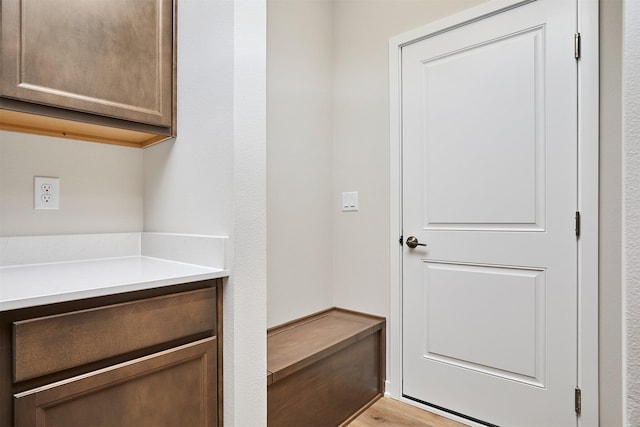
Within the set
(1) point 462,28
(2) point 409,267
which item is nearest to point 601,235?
(2) point 409,267

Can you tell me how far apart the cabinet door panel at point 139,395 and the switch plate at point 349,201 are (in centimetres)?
128

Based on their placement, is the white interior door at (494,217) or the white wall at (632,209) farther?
the white interior door at (494,217)

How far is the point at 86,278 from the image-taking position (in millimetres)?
1028

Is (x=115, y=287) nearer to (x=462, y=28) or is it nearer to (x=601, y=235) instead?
(x=601, y=235)

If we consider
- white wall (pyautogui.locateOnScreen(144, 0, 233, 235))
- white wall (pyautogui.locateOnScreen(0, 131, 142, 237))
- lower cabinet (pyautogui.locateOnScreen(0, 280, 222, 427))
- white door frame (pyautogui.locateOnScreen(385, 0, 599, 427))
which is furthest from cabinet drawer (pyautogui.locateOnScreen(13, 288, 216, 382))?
white door frame (pyautogui.locateOnScreen(385, 0, 599, 427))

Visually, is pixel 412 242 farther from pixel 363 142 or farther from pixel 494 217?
pixel 363 142

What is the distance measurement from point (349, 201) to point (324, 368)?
3.26 ft

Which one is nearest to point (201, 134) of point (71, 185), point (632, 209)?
point (71, 185)

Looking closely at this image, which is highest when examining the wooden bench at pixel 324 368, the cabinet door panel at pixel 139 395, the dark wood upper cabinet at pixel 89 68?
the dark wood upper cabinet at pixel 89 68

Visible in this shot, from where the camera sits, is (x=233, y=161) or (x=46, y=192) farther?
(x=46, y=192)

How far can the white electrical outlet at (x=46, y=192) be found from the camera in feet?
4.16

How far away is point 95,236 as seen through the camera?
1.40m

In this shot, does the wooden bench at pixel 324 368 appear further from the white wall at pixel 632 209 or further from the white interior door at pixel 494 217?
the white wall at pixel 632 209

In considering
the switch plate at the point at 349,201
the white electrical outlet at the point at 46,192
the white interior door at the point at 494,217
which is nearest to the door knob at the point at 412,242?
the white interior door at the point at 494,217
